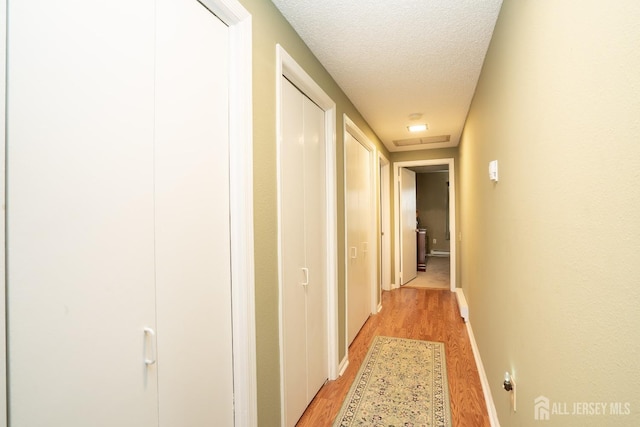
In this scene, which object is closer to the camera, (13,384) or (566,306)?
(13,384)

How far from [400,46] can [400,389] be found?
2466mm

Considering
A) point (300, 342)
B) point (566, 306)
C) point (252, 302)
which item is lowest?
point (300, 342)

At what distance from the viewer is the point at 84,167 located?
74cm

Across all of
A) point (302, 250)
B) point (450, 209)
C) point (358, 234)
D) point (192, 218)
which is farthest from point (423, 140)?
point (192, 218)

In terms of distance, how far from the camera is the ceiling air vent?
4242mm

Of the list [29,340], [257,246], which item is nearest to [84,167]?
[29,340]

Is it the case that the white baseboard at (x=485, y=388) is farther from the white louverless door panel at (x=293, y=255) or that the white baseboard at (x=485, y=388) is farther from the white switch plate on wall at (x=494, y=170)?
the white switch plate on wall at (x=494, y=170)

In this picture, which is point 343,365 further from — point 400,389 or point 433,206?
point 433,206

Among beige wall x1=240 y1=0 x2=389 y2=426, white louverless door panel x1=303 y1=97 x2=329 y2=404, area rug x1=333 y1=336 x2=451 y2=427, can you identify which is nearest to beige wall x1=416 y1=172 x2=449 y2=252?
area rug x1=333 y1=336 x2=451 y2=427

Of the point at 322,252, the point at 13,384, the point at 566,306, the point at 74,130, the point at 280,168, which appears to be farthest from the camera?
the point at 322,252

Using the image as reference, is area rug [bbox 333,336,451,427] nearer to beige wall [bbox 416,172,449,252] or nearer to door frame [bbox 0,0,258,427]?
door frame [bbox 0,0,258,427]

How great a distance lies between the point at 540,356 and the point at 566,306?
0.33 meters

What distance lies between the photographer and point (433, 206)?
29.2 feet

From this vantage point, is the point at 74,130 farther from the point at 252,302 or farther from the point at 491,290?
the point at 491,290
